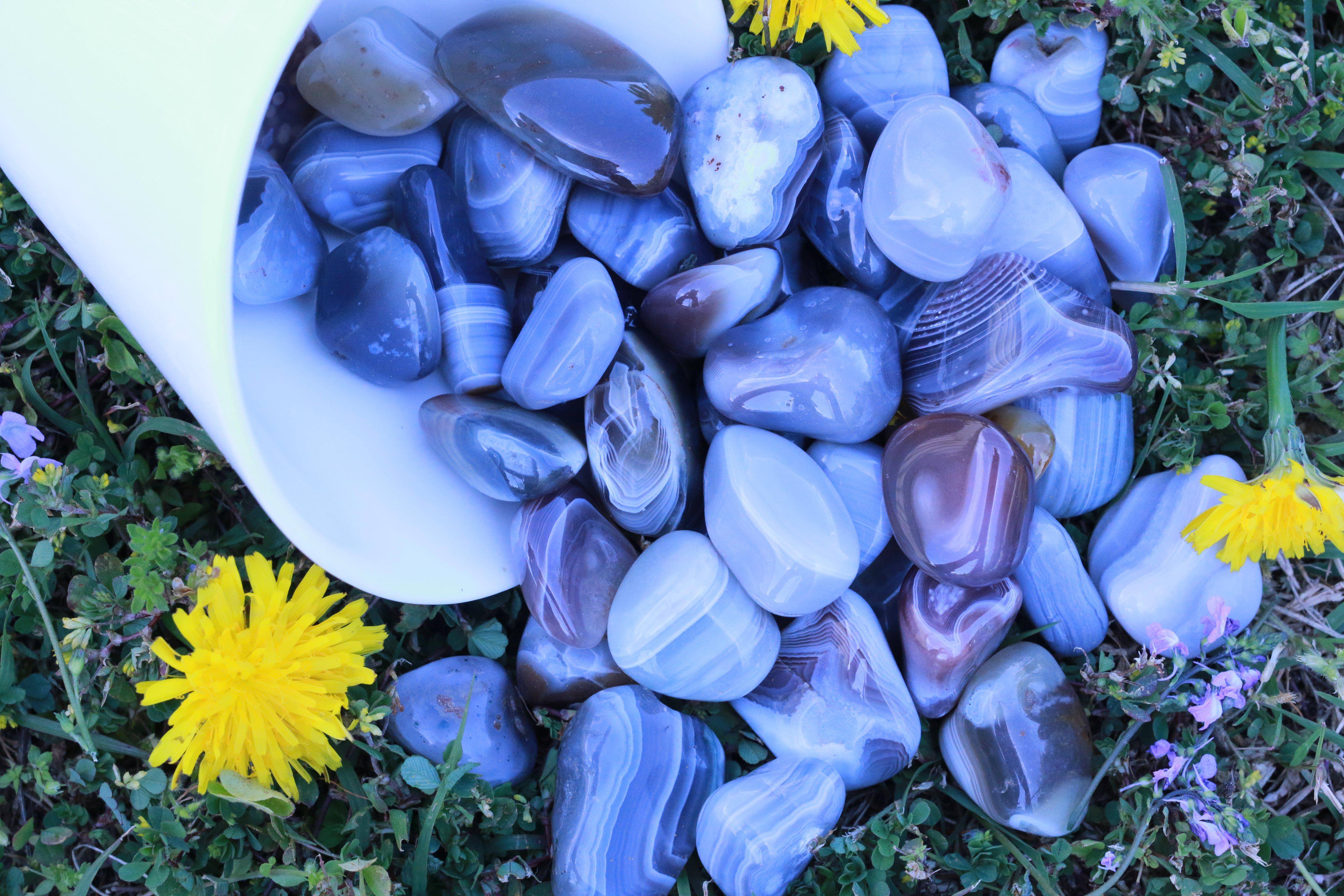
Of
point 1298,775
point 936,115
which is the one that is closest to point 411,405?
point 936,115

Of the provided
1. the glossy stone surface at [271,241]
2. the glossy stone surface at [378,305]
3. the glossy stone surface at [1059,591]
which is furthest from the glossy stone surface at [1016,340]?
the glossy stone surface at [271,241]

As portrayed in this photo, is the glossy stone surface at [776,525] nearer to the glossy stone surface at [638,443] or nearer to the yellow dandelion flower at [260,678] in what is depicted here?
the glossy stone surface at [638,443]

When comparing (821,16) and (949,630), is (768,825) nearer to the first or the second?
(949,630)

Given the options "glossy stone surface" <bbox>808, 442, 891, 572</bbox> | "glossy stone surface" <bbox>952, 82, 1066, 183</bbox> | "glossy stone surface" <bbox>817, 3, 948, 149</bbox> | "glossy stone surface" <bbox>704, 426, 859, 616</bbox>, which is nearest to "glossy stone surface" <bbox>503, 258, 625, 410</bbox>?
"glossy stone surface" <bbox>704, 426, 859, 616</bbox>

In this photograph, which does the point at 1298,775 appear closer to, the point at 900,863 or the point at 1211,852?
the point at 1211,852

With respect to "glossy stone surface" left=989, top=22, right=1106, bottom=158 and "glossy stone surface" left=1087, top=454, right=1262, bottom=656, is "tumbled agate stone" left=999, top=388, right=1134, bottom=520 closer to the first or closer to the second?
"glossy stone surface" left=1087, top=454, right=1262, bottom=656

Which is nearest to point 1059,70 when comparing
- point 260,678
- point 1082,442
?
point 1082,442
